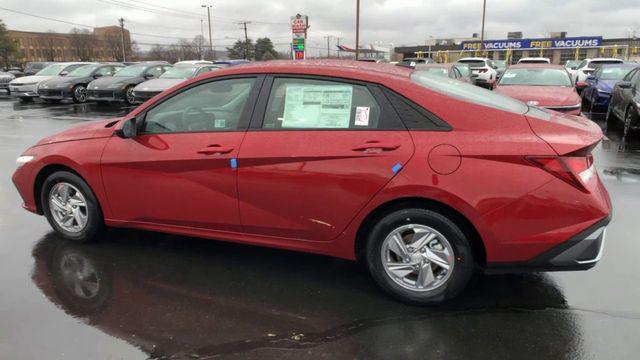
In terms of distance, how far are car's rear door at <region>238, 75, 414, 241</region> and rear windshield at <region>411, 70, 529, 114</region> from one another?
423mm

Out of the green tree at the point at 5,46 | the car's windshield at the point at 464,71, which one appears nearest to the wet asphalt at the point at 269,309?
the car's windshield at the point at 464,71

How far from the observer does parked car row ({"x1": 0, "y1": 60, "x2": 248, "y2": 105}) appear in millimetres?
16781

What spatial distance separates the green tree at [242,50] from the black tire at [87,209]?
75.3 m

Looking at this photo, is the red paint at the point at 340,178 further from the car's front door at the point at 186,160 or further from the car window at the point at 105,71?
the car window at the point at 105,71

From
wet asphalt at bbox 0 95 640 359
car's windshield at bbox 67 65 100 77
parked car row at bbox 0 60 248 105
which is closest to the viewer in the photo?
wet asphalt at bbox 0 95 640 359

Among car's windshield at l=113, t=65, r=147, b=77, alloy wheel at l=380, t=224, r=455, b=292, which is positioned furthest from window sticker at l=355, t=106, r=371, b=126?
car's windshield at l=113, t=65, r=147, b=77

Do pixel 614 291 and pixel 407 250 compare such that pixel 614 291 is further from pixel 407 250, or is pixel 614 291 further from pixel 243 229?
pixel 243 229

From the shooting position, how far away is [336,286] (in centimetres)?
363

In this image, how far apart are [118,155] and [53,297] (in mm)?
1175

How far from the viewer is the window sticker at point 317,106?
338 cm

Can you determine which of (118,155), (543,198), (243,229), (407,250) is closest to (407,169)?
(407,250)

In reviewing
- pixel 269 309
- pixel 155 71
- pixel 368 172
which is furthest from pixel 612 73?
pixel 155 71

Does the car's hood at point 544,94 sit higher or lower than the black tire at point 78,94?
higher

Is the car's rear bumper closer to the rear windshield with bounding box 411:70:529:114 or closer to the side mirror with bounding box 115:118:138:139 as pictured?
the rear windshield with bounding box 411:70:529:114
